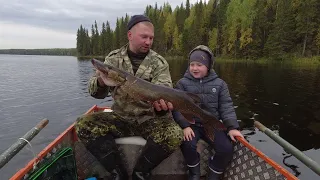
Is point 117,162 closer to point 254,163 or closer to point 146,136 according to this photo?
point 146,136

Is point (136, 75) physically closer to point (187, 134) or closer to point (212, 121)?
point (187, 134)

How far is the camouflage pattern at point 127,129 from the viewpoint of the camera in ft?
12.6

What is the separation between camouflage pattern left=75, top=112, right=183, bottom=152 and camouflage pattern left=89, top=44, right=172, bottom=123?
0.40 ft

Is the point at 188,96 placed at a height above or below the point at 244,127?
above

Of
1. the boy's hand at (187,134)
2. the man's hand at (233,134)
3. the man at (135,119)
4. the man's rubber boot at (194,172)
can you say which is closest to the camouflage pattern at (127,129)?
the man at (135,119)

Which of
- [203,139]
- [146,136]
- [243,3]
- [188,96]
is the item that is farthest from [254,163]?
[243,3]

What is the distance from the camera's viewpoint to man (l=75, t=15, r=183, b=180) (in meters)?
3.85

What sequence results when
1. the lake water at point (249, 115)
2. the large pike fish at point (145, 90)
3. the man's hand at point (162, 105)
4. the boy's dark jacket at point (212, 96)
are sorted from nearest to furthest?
the large pike fish at point (145, 90), the man's hand at point (162, 105), the boy's dark jacket at point (212, 96), the lake water at point (249, 115)

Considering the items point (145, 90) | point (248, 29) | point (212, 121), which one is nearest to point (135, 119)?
Result: point (145, 90)

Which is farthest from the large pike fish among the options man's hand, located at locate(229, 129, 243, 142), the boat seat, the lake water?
the lake water

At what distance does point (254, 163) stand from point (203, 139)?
938 mm

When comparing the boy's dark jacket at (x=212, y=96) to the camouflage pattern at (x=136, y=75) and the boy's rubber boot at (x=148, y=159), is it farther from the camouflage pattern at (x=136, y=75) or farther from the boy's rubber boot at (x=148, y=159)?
the boy's rubber boot at (x=148, y=159)

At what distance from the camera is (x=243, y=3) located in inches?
2287

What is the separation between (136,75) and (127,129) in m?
0.87
